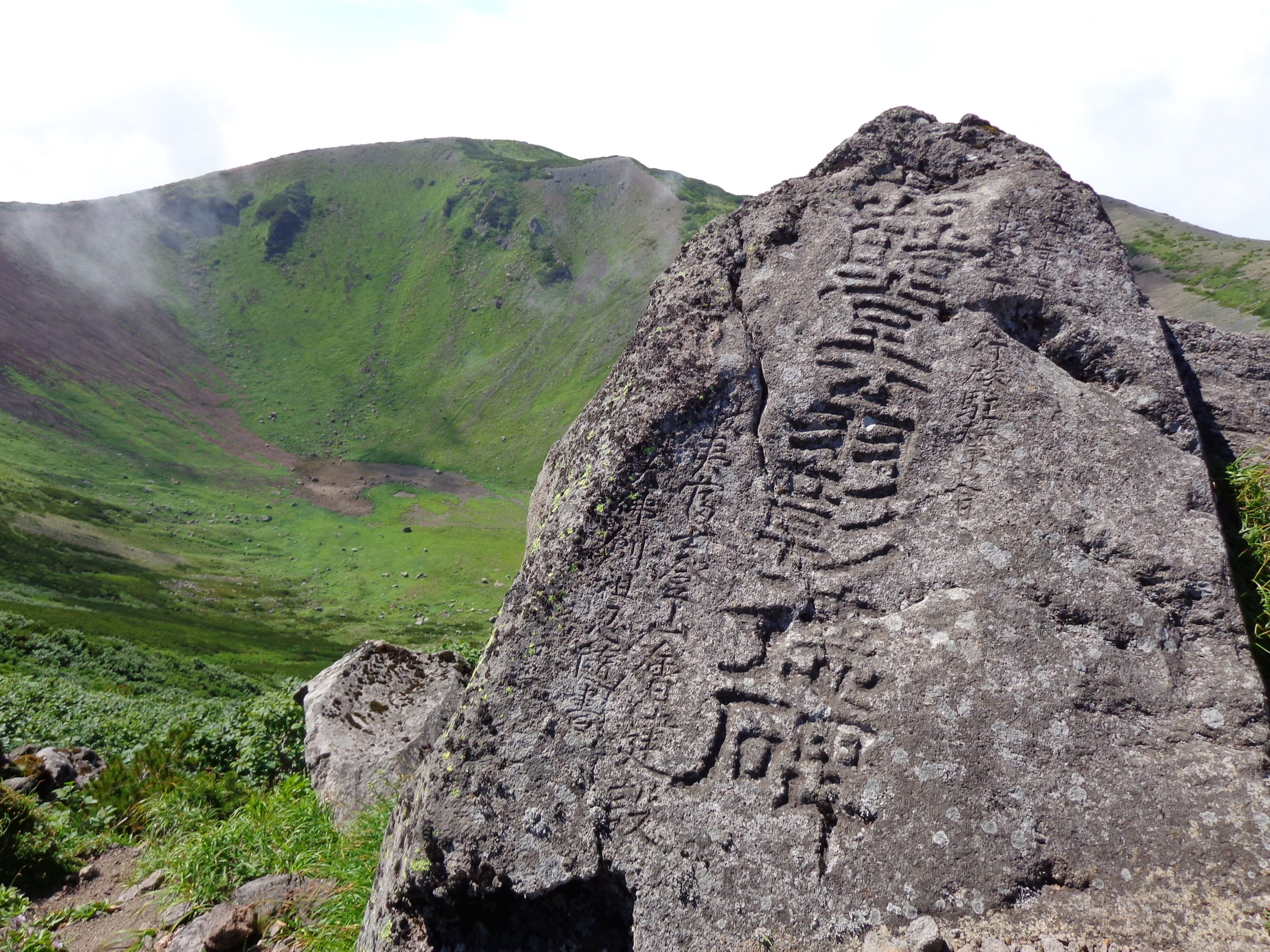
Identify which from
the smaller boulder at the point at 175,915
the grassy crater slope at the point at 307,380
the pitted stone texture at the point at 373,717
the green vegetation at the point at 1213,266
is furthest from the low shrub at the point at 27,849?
the green vegetation at the point at 1213,266

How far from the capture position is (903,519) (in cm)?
531

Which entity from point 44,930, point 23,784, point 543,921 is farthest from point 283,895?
point 23,784

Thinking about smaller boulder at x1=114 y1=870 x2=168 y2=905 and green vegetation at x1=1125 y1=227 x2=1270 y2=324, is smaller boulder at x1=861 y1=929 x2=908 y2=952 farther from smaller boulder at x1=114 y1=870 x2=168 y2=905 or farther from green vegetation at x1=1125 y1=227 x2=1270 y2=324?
green vegetation at x1=1125 y1=227 x2=1270 y2=324

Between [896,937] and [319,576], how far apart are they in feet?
209

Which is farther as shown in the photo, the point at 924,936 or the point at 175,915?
the point at 175,915

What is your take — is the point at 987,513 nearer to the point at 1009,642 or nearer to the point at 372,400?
the point at 1009,642

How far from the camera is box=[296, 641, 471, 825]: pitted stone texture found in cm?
761

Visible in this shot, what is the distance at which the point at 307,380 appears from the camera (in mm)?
107562

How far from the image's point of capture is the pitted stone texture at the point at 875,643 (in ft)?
13.5

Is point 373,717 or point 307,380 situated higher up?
point 307,380

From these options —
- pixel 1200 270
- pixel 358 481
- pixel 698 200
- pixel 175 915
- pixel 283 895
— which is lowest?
pixel 358 481

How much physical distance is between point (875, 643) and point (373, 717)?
6606 millimetres

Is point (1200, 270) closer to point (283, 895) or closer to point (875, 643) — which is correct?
point (875, 643)

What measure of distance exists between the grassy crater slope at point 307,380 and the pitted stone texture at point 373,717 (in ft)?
82.9
